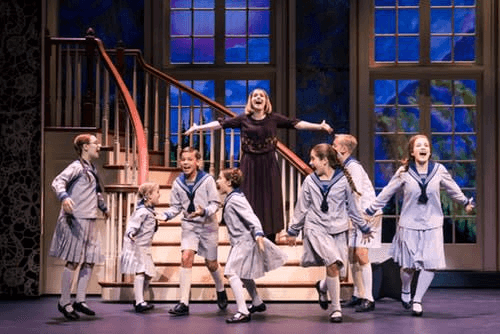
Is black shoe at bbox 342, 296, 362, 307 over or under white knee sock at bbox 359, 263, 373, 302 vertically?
under

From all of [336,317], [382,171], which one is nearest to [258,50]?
[382,171]

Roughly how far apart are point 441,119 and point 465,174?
589mm

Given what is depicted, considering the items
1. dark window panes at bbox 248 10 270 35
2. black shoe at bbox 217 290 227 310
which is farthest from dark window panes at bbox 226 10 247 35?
black shoe at bbox 217 290 227 310

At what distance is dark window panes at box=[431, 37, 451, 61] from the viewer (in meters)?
10.5

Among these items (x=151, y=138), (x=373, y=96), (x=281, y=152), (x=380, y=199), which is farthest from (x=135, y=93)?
(x=380, y=199)

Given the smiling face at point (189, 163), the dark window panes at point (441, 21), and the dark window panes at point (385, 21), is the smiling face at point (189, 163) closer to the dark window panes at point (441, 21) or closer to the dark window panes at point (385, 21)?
the dark window panes at point (385, 21)

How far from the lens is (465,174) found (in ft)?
34.1

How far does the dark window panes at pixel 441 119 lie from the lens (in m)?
10.4

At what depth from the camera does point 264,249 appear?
6.93 meters

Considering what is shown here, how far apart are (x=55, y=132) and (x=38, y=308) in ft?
5.78

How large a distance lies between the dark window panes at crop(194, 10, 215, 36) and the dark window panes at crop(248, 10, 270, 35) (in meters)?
0.39

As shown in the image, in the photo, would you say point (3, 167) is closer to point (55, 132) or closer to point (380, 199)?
point (55, 132)

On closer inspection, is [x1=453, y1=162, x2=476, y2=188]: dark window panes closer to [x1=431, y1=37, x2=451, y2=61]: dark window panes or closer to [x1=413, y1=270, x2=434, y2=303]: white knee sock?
[x1=431, y1=37, x2=451, y2=61]: dark window panes

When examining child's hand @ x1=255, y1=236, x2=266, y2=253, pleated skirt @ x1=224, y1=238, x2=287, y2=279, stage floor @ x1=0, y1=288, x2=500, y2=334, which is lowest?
stage floor @ x1=0, y1=288, x2=500, y2=334
